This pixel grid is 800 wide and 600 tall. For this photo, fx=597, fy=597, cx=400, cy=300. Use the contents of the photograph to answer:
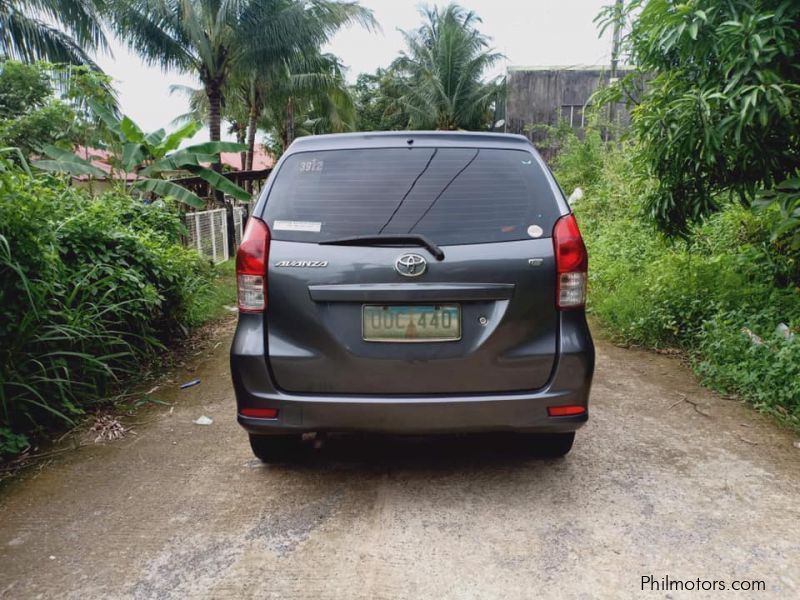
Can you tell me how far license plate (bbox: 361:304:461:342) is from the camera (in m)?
2.54

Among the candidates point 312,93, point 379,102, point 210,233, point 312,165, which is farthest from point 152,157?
point 379,102

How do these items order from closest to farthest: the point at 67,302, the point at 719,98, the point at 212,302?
the point at 719,98 → the point at 67,302 → the point at 212,302

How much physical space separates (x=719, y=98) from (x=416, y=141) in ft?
5.66

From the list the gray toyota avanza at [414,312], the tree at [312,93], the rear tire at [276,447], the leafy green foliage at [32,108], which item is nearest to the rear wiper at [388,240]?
the gray toyota avanza at [414,312]

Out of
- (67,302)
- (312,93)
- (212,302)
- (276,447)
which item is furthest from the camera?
(312,93)

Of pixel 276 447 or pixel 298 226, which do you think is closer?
pixel 298 226

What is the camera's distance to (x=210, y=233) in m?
11.5

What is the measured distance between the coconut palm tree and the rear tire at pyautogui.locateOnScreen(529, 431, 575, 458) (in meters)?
16.5

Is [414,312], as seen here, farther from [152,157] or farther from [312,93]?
[312,93]

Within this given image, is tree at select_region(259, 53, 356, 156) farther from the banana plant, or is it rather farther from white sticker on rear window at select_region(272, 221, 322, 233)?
white sticker on rear window at select_region(272, 221, 322, 233)

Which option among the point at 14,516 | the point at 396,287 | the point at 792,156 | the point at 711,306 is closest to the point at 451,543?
the point at 396,287

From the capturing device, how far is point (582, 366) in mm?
2594

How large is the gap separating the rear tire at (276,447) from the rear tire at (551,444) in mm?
1243

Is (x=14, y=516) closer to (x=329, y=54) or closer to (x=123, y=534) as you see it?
(x=123, y=534)
